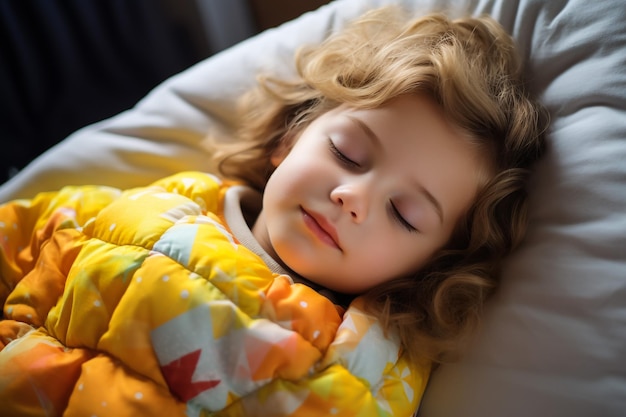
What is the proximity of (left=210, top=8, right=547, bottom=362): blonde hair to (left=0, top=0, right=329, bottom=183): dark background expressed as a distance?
64 centimetres

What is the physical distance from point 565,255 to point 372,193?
11.9 inches

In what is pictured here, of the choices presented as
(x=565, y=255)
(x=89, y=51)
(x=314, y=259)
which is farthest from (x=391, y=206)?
(x=89, y=51)

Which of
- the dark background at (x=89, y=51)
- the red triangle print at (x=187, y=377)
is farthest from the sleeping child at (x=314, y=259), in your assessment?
the dark background at (x=89, y=51)

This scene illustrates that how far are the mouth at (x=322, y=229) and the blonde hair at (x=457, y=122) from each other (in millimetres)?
125

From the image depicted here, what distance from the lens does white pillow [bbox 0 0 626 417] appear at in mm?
802

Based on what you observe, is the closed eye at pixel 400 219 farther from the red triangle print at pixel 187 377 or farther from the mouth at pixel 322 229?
the red triangle print at pixel 187 377

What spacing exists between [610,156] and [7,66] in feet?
4.63

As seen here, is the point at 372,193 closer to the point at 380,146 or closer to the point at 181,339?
the point at 380,146

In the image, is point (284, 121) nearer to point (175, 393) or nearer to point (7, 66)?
point (175, 393)

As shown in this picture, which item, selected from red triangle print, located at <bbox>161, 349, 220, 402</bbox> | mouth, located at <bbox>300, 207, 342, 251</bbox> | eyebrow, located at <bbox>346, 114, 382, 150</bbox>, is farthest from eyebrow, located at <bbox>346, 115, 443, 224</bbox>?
red triangle print, located at <bbox>161, 349, 220, 402</bbox>

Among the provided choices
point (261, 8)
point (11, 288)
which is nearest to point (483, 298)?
point (11, 288)

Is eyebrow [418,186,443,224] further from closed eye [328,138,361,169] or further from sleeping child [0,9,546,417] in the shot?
closed eye [328,138,361,169]

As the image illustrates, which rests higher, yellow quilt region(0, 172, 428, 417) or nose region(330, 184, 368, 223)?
nose region(330, 184, 368, 223)

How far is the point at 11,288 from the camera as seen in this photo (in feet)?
3.15
